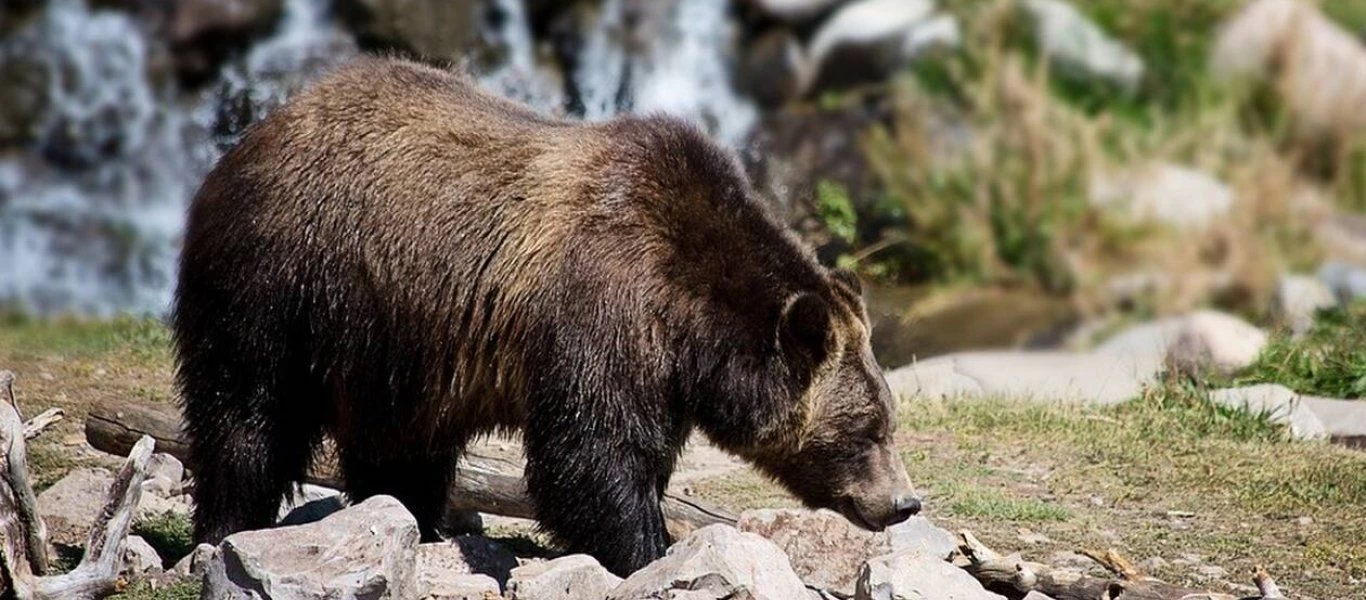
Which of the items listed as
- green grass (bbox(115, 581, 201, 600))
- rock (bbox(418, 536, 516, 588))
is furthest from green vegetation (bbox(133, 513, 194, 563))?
rock (bbox(418, 536, 516, 588))

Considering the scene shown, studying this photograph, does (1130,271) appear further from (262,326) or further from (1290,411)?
(262,326)

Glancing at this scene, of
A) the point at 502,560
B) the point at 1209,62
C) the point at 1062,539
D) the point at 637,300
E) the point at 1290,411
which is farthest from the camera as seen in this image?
the point at 1209,62

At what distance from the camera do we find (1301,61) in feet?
57.4

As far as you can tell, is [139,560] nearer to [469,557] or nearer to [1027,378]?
[469,557]

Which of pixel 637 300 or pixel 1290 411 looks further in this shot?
pixel 1290 411

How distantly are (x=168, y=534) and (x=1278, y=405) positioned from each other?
6.26 m

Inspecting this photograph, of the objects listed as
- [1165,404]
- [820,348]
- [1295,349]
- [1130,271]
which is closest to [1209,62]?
[1130,271]

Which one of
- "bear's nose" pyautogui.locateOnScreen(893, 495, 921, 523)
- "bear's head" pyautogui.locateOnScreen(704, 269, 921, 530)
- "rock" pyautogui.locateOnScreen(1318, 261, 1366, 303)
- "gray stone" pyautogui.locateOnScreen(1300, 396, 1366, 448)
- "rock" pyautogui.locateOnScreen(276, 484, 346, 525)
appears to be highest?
"rock" pyautogui.locateOnScreen(1318, 261, 1366, 303)

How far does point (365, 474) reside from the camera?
722 cm

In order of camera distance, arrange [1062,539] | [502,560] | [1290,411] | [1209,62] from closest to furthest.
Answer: [502,560]
[1062,539]
[1290,411]
[1209,62]

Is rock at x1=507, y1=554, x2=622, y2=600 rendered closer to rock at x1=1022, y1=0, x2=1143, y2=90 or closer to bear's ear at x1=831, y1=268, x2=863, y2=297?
bear's ear at x1=831, y1=268, x2=863, y2=297

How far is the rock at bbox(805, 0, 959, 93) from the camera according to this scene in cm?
1811

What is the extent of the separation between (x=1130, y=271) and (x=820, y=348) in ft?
33.1

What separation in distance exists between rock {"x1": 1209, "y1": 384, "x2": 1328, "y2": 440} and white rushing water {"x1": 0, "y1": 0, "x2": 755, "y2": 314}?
6253 millimetres
